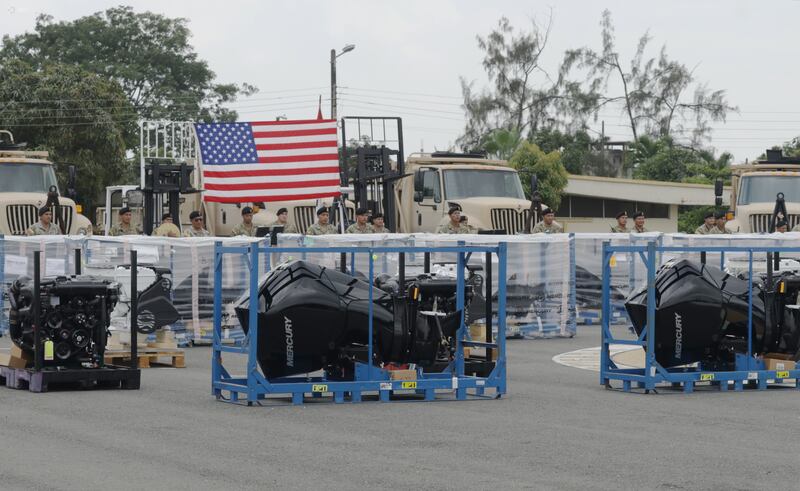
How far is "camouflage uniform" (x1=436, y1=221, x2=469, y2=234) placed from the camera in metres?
26.9

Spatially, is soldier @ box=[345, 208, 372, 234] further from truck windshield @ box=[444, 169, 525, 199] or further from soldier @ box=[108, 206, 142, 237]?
soldier @ box=[108, 206, 142, 237]

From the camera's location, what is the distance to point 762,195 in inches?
1300

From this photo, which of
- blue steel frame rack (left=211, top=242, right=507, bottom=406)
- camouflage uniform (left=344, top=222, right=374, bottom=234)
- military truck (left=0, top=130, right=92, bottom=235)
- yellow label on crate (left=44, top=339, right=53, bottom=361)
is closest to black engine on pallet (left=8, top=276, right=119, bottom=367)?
yellow label on crate (left=44, top=339, right=53, bottom=361)

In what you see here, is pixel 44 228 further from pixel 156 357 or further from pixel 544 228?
pixel 544 228

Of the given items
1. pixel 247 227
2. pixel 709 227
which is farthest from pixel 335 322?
pixel 709 227

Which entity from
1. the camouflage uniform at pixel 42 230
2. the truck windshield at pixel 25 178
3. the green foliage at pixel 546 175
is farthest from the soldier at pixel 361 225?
the green foliage at pixel 546 175

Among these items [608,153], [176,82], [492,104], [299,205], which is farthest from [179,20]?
[299,205]

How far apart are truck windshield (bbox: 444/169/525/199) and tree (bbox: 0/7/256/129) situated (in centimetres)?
5155

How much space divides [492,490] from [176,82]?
75721 millimetres

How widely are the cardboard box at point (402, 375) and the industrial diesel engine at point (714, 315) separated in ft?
9.91

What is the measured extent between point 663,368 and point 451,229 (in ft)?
35.2

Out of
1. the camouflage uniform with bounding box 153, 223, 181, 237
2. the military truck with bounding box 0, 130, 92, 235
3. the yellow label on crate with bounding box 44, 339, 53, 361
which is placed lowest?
the yellow label on crate with bounding box 44, 339, 53, 361

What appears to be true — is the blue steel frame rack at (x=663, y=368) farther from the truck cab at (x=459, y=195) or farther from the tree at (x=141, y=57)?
the tree at (x=141, y=57)

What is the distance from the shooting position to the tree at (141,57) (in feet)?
266
